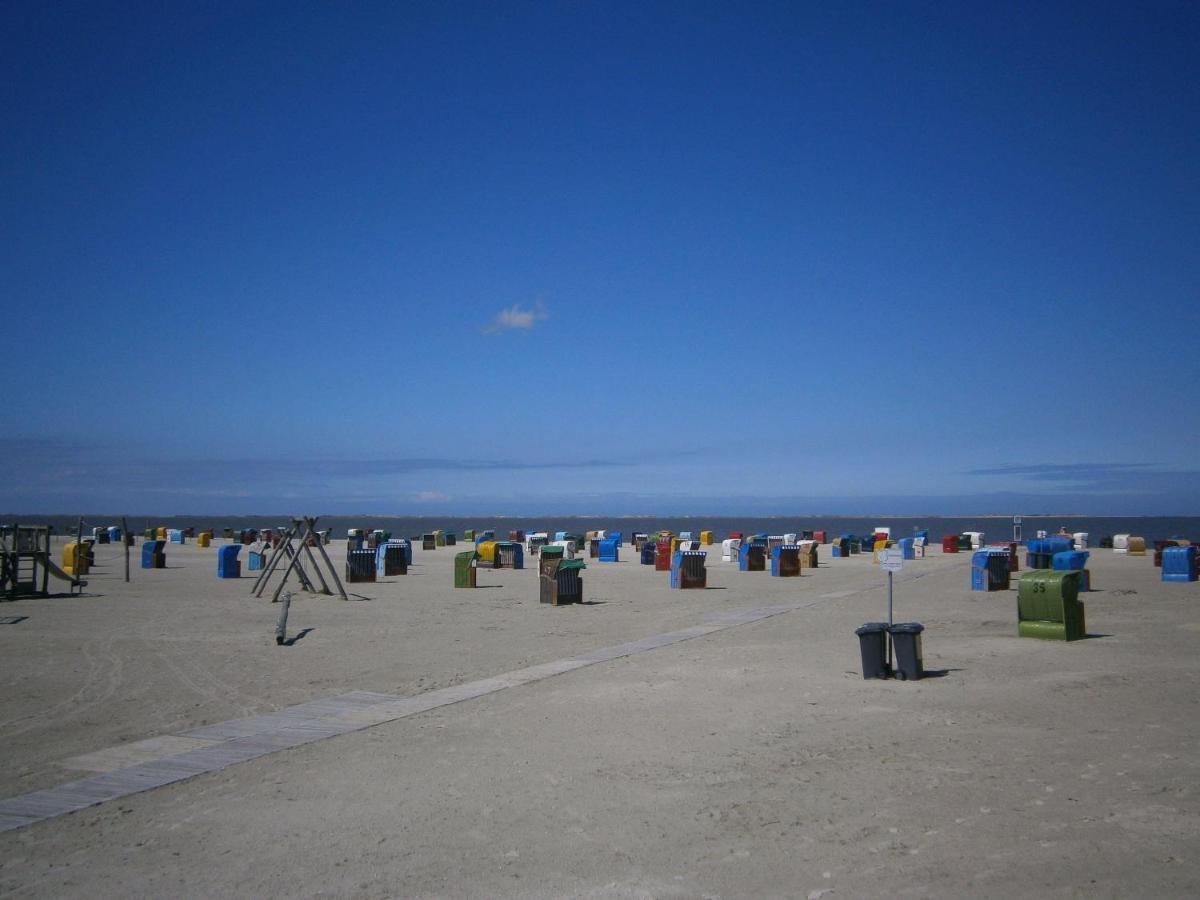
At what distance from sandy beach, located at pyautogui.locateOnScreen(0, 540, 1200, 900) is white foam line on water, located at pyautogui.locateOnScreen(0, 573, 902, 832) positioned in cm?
11

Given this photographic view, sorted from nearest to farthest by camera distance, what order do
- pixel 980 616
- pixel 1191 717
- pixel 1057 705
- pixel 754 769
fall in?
pixel 754 769 → pixel 1191 717 → pixel 1057 705 → pixel 980 616

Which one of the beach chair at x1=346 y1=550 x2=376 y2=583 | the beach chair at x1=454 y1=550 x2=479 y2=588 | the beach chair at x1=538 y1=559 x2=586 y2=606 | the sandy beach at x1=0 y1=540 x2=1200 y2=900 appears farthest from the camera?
the beach chair at x1=346 y1=550 x2=376 y2=583

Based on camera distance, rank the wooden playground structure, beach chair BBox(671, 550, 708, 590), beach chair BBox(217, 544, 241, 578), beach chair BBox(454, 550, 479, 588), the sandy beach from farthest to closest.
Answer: beach chair BBox(217, 544, 241, 578) → beach chair BBox(454, 550, 479, 588) → beach chair BBox(671, 550, 708, 590) → the wooden playground structure → the sandy beach

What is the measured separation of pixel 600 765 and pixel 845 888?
317 centimetres

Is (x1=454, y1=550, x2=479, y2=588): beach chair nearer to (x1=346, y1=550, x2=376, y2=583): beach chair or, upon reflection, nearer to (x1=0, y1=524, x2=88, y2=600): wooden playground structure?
(x1=346, y1=550, x2=376, y2=583): beach chair

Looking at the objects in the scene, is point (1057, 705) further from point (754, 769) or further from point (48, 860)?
point (48, 860)

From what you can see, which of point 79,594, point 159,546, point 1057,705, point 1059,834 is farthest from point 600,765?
point 159,546

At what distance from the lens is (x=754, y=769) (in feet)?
26.5

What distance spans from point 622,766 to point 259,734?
3.87 meters

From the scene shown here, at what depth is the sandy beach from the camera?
579 cm

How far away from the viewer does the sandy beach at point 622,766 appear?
5785mm

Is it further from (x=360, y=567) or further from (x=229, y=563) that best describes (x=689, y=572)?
(x=229, y=563)

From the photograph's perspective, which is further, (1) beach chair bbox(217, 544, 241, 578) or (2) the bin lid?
(1) beach chair bbox(217, 544, 241, 578)

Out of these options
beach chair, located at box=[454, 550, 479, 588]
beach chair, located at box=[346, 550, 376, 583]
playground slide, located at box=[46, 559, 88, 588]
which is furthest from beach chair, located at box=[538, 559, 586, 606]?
playground slide, located at box=[46, 559, 88, 588]
